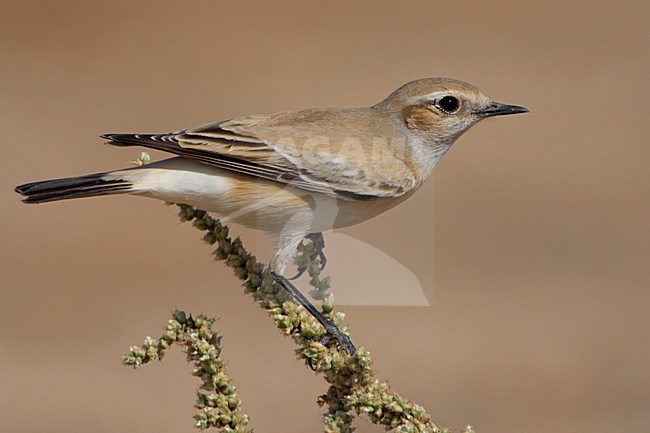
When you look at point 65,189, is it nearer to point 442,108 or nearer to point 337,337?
point 337,337

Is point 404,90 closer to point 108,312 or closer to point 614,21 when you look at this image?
point 108,312

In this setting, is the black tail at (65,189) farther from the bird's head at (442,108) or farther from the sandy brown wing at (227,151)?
the bird's head at (442,108)

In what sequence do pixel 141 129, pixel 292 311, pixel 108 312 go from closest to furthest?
pixel 292 311, pixel 108 312, pixel 141 129

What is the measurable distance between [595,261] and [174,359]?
4.84 meters

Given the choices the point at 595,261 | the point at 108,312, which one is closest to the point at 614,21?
the point at 595,261

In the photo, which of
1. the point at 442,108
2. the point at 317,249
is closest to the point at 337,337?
the point at 317,249

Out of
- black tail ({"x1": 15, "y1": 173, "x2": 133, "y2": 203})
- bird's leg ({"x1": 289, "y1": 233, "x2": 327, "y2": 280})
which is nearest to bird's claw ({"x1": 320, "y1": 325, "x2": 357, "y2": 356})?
bird's leg ({"x1": 289, "y1": 233, "x2": 327, "y2": 280})

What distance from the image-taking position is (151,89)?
49.3 ft

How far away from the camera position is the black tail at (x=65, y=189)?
504cm

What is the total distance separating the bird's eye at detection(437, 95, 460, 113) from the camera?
19.6 feet

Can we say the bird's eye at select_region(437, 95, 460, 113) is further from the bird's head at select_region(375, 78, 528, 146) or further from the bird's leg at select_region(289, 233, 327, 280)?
the bird's leg at select_region(289, 233, 327, 280)

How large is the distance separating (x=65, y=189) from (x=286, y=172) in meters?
1.15

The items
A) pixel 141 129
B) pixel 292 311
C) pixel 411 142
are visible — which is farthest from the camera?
pixel 141 129

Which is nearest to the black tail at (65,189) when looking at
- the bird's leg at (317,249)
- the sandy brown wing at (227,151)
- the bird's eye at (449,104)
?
the sandy brown wing at (227,151)
